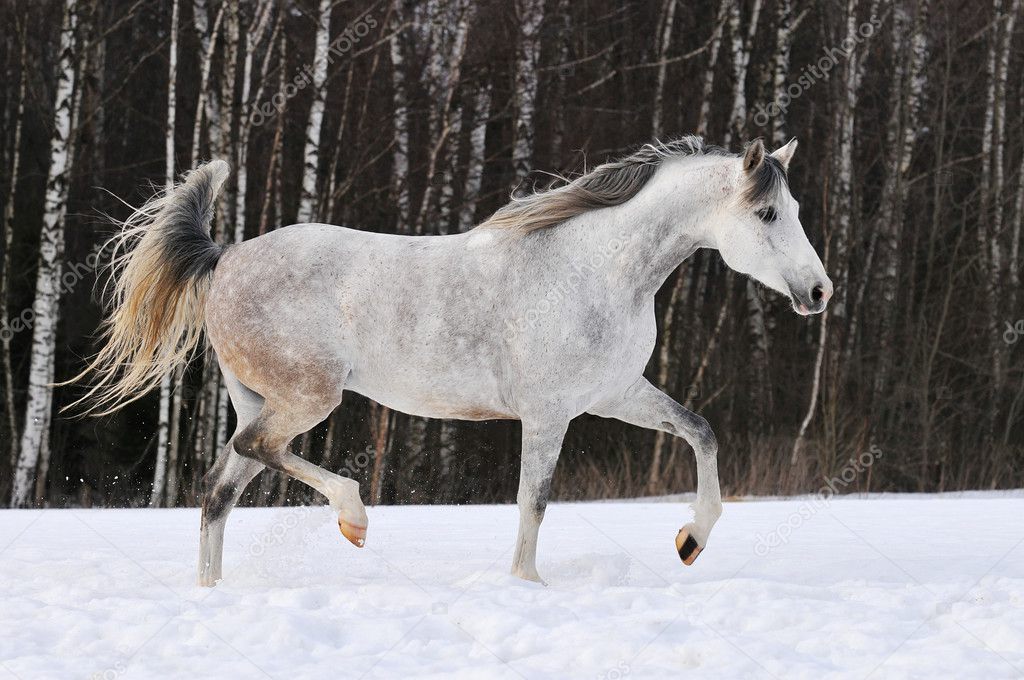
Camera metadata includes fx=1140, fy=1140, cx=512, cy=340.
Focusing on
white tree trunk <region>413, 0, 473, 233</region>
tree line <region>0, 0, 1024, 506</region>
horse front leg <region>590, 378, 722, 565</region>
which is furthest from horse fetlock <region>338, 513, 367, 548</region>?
white tree trunk <region>413, 0, 473, 233</region>

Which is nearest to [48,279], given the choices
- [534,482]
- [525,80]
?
[525,80]

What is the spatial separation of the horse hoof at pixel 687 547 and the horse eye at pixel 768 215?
4.25 ft

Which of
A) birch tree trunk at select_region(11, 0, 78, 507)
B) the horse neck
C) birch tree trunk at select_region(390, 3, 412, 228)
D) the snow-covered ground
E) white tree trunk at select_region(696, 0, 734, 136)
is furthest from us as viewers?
white tree trunk at select_region(696, 0, 734, 136)

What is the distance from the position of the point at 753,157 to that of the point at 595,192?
723mm

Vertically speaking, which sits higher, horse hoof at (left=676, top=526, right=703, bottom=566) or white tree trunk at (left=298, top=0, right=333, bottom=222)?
white tree trunk at (left=298, top=0, right=333, bottom=222)

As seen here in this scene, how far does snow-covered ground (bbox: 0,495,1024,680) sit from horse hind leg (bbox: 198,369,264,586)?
0.14 m

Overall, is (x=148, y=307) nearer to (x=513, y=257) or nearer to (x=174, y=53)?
(x=513, y=257)

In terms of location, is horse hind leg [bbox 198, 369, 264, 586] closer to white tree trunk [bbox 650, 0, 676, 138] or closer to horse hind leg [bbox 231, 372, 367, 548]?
horse hind leg [bbox 231, 372, 367, 548]

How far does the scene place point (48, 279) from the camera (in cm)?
1032

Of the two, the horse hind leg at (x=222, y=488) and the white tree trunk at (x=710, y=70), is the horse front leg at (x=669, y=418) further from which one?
the white tree trunk at (x=710, y=70)

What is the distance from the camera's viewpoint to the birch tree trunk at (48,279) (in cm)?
1032

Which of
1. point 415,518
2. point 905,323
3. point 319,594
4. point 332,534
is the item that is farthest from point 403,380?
point 905,323

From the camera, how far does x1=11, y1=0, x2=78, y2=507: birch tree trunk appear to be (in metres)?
10.3

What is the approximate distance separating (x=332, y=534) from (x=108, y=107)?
33.3 ft
